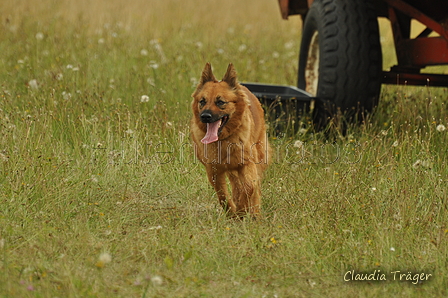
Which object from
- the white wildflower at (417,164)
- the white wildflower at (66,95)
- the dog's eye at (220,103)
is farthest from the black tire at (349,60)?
the white wildflower at (66,95)

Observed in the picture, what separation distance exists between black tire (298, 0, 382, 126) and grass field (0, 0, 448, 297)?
24cm

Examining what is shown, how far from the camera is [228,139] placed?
3916 mm

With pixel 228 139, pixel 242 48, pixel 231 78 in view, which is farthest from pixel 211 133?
pixel 242 48

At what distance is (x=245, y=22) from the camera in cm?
1186

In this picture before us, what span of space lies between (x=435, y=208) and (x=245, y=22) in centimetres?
855

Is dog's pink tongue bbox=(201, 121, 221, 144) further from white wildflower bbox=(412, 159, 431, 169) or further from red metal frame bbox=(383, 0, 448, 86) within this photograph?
red metal frame bbox=(383, 0, 448, 86)

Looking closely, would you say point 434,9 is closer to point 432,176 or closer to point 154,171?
point 432,176

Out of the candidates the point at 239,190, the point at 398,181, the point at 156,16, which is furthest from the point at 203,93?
the point at 156,16

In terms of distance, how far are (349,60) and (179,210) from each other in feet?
7.24

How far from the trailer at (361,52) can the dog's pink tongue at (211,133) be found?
168 centimetres

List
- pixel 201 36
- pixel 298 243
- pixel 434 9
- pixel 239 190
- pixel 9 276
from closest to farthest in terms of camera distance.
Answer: pixel 9 276
pixel 298 243
pixel 239 190
pixel 434 9
pixel 201 36

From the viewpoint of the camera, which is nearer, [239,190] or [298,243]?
[298,243]

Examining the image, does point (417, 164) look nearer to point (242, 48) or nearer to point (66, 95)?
point (66, 95)

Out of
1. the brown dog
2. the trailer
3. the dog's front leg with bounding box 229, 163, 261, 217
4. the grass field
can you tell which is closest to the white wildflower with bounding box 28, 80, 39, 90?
the grass field
